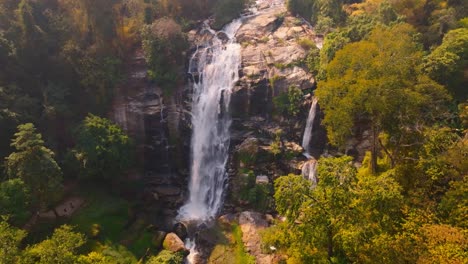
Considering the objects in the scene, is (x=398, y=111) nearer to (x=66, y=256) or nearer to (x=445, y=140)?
(x=445, y=140)

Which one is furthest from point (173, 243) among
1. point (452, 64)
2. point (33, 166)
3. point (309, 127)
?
point (452, 64)

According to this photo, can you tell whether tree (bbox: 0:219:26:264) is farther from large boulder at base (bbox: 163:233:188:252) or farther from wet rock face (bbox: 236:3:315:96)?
wet rock face (bbox: 236:3:315:96)

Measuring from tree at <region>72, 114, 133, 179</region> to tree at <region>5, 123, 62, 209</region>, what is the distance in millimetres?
3529

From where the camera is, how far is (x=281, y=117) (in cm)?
3494

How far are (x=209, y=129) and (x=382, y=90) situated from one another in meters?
19.9

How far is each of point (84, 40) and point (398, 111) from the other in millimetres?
32404

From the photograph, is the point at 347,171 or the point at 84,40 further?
the point at 84,40

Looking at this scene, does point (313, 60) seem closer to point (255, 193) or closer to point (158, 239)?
point (255, 193)

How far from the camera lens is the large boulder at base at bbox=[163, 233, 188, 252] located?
28234mm

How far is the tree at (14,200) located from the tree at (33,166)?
0.73 metres

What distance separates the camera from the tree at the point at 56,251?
63.9ft

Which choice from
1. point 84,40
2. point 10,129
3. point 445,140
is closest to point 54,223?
point 10,129

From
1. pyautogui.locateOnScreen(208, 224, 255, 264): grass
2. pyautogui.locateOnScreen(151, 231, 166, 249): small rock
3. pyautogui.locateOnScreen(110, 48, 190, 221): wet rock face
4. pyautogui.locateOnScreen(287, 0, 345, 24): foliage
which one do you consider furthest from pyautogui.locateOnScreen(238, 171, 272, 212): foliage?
pyautogui.locateOnScreen(287, 0, 345, 24): foliage

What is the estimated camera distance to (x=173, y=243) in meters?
28.6
